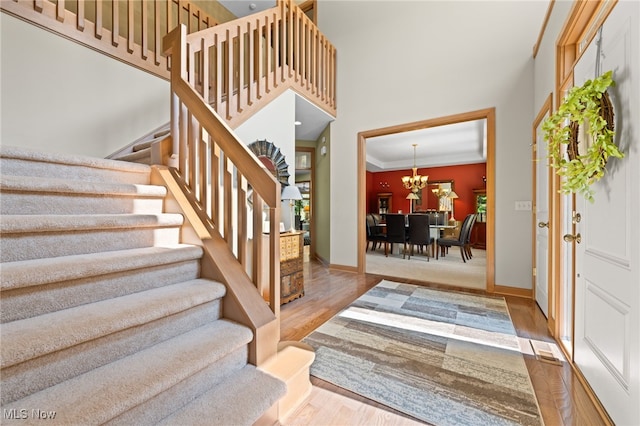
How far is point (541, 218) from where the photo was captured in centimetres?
269

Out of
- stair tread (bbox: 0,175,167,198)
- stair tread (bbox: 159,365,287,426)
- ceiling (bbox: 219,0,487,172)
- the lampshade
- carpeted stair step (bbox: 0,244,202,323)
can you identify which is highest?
ceiling (bbox: 219,0,487,172)

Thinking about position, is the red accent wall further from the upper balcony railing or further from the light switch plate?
the upper balcony railing

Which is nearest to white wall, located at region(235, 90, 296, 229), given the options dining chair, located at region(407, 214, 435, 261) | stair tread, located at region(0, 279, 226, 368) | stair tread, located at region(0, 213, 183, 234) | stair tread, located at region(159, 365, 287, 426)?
stair tread, located at region(0, 213, 183, 234)

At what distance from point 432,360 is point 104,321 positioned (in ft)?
6.04

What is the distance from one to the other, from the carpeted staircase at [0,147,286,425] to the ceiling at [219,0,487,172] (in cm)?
297

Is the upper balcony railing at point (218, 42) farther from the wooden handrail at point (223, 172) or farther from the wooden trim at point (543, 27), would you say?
the wooden trim at point (543, 27)

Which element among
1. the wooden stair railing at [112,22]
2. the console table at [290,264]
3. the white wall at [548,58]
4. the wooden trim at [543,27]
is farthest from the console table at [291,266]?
the wooden trim at [543,27]

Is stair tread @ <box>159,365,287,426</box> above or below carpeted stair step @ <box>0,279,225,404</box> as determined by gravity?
below

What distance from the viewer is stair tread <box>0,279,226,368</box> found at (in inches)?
31.3

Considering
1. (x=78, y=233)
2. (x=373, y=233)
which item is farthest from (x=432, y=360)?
(x=373, y=233)

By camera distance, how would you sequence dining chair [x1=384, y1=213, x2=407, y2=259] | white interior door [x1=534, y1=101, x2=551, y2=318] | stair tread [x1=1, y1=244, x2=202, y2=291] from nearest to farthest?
stair tread [x1=1, y1=244, x2=202, y2=291]
white interior door [x1=534, y1=101, x2=551, y2=318]
dining chair [x1=384, y1=213, x2=407, y2=259]

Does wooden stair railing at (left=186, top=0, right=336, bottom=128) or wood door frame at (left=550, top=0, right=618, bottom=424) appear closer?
wood door frame at (left=550, top=0, right=618, bottom=424)

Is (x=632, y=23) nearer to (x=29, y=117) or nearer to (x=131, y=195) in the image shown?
(x=131, y=195)

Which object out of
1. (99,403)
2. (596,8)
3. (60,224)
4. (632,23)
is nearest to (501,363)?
(632,23)
